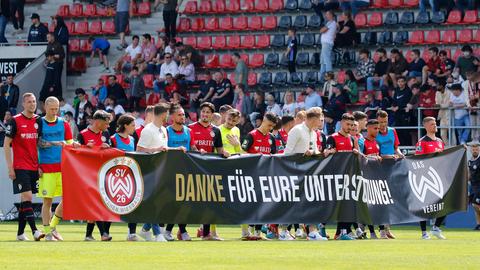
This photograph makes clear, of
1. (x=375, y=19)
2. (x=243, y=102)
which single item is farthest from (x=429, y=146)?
(x=375, y=19)

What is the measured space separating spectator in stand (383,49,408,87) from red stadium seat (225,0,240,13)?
7891mm

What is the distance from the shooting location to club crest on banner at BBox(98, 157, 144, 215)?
19.2 metres

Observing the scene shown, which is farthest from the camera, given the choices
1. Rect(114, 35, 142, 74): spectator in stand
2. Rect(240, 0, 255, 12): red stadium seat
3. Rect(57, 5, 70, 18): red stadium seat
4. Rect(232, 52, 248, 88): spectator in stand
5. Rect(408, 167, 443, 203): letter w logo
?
Rect(57, 5, 70, 18): red stadium seat

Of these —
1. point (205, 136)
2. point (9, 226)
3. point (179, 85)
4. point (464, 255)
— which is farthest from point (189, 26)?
point (464, 255)

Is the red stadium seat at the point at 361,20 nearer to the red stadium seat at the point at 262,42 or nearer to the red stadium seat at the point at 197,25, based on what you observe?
the red stadium seat at the point at 262,42

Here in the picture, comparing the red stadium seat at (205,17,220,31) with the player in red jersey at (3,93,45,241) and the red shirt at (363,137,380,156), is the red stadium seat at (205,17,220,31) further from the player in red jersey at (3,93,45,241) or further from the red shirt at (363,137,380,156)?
the player in red jersey at (3,93,45,241)

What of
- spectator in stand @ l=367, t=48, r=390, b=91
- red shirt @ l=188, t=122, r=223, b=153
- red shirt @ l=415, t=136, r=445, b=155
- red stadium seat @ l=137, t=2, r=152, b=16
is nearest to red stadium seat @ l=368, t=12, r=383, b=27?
spectator in stand @ l=367, t=48, r=390, b=91

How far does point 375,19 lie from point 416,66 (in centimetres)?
413

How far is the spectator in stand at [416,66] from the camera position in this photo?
32.0 meters

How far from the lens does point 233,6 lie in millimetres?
39000

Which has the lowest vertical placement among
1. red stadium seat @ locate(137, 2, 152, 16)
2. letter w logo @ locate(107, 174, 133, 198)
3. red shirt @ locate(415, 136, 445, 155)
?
letter w logo @ locate(107, 174, 133, 198)

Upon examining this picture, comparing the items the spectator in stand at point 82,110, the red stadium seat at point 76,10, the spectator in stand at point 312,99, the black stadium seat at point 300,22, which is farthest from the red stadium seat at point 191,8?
the spectator in stand at point 312,99

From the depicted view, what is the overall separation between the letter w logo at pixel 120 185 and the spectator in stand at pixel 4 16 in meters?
22.2

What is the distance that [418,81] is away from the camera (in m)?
31.3
